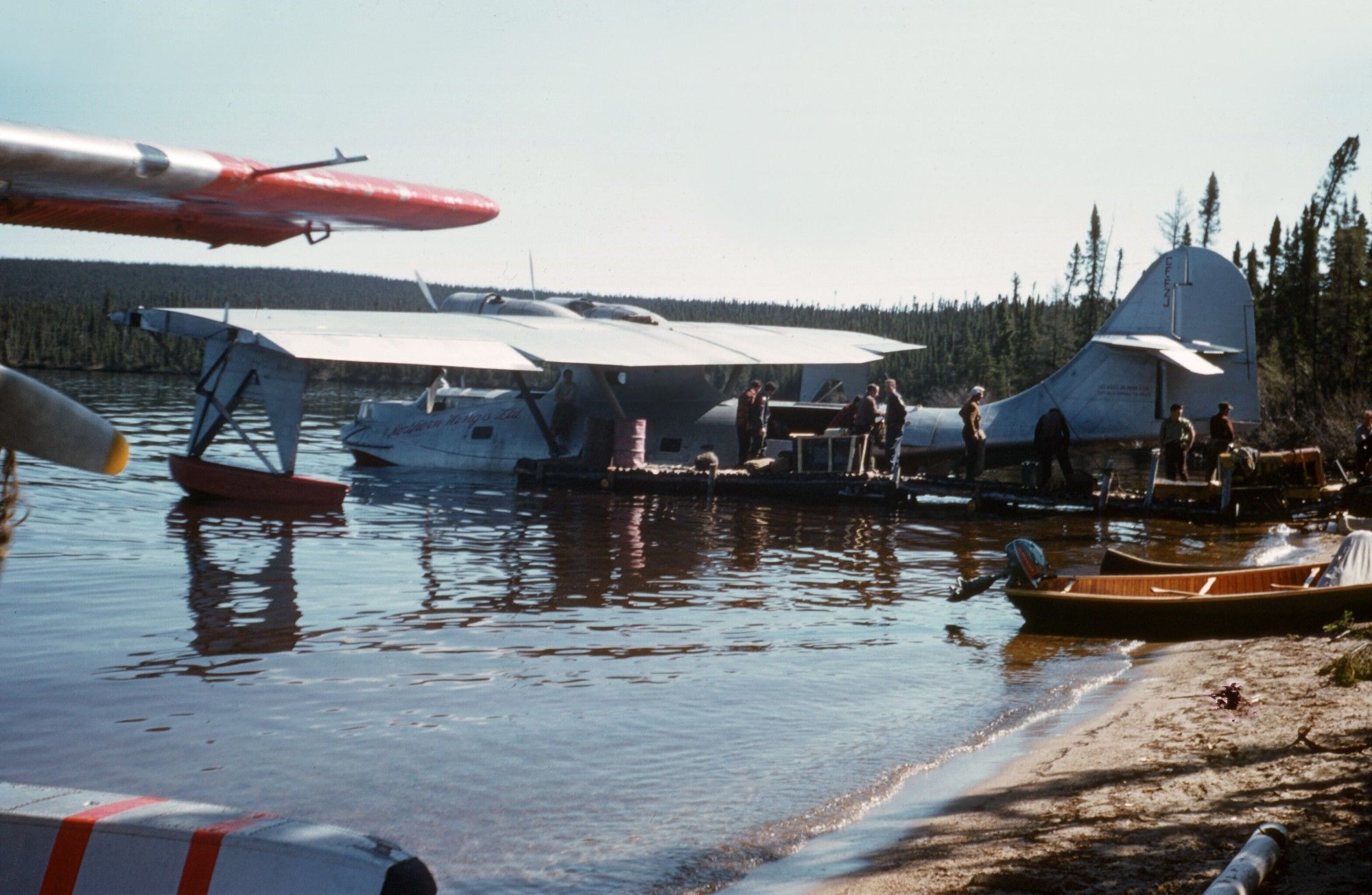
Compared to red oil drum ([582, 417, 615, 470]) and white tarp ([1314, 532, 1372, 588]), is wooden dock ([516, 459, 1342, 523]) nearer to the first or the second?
red oil drum ([582, 417, 615, 470])

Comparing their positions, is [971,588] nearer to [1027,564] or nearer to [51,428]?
[1027,564]

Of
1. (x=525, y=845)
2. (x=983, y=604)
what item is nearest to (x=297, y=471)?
(x=983, y=604)

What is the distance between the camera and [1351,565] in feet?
32.2

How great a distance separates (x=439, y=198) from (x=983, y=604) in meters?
7.58

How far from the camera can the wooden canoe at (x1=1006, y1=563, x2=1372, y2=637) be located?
973 centimetres

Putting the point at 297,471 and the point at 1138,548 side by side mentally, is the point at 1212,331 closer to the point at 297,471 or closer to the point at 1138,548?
the point at 1138,548

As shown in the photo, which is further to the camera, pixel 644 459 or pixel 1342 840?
pixel 644 459

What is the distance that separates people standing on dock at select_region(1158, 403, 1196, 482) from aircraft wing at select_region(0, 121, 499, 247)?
50.5 ft

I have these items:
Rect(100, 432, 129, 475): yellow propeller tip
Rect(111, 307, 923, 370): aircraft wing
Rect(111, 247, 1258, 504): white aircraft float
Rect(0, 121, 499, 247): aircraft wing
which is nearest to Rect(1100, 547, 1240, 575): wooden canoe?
Rect(0, 121, 499, 247): aircraft wing

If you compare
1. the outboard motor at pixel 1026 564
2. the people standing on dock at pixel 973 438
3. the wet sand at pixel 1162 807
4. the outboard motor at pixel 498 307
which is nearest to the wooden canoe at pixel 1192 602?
the outboard motor at pixel 1026 564

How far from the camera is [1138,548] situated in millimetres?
15289

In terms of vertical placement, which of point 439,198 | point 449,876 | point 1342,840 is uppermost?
point 439,198

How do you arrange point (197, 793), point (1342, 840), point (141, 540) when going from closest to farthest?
point (1342, 840)
point (197, 793)
point (141, 540)

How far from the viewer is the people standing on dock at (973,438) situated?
1973 centimetres
